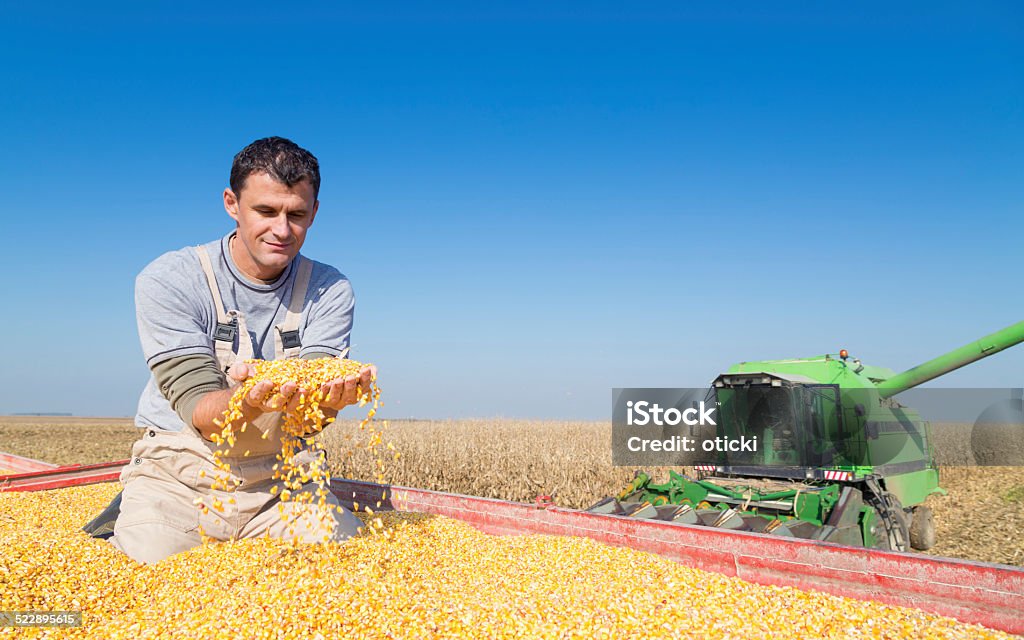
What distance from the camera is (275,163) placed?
314 cm

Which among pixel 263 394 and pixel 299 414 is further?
pixel 299 414

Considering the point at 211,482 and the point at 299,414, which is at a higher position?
the point at 299,414

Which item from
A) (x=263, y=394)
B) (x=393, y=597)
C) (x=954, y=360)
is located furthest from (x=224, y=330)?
(x=954, y=360)

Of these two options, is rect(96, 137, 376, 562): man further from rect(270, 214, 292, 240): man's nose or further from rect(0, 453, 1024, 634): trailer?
rect(0, 453, 1024, 634): trailer

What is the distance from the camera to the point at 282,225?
320 cm

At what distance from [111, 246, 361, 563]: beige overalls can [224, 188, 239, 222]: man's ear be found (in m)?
0.28

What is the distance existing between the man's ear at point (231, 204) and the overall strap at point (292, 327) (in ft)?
1.61

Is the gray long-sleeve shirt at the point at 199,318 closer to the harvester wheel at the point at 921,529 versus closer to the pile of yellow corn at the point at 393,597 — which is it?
the pile of yellow corn at the point at 393,597

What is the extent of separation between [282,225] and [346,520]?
1682 mm

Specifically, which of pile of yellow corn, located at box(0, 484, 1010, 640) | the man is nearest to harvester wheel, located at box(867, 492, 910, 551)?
pile of yellow corn, located at box(0, 484, 1010, 640)

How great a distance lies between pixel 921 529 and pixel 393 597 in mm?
8419

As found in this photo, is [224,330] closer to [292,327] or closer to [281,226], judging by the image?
[292,327]

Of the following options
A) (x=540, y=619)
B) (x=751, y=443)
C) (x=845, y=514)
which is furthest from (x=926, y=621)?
(x=751, y=443)

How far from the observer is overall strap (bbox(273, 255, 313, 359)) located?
3.55 metres
